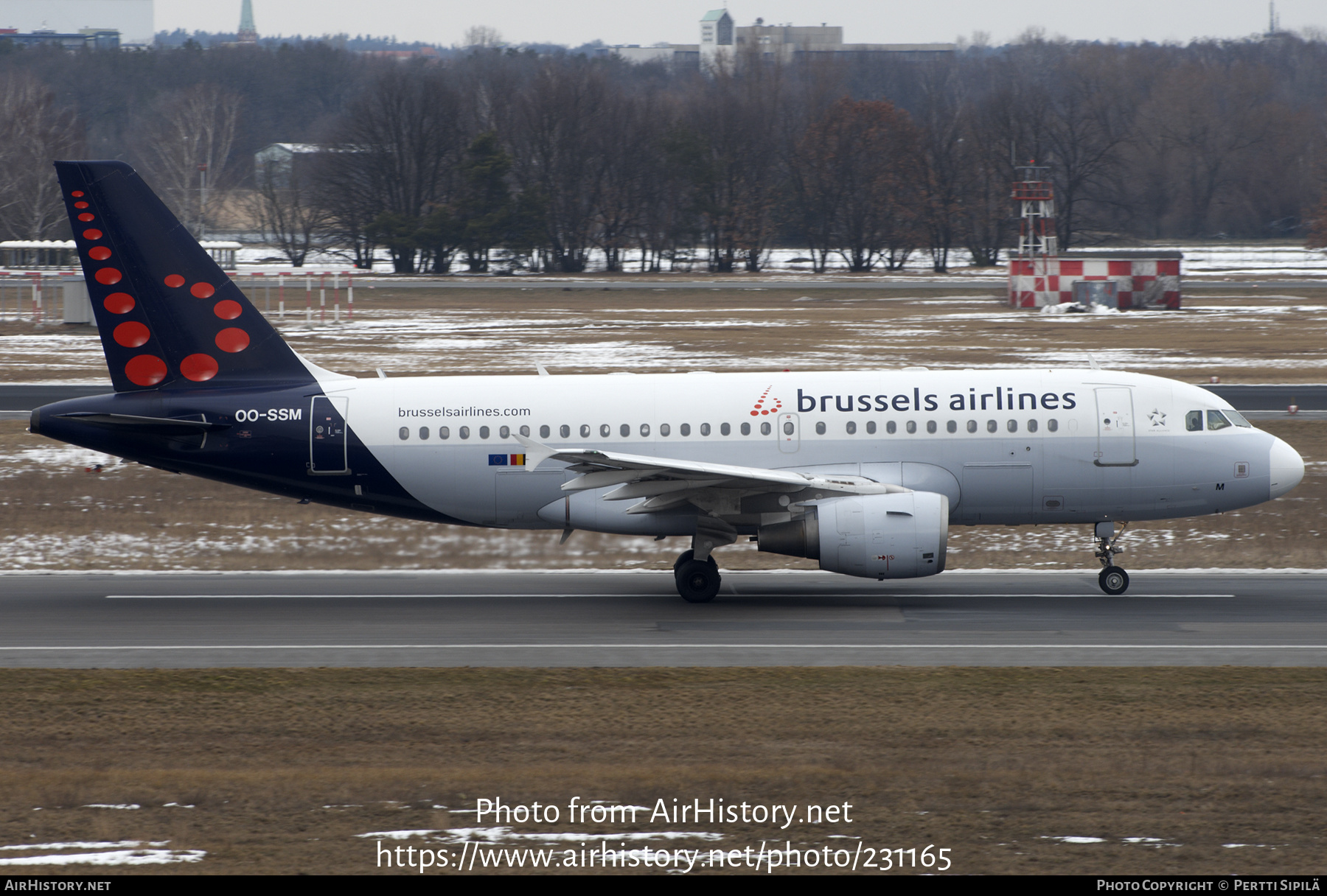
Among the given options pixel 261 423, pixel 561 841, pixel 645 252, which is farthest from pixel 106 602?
pixel 645 252

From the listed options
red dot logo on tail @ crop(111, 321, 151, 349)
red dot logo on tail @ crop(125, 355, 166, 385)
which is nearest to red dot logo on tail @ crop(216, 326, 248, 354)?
red dot logo on tail @ crop(125, 355, 166, 385)

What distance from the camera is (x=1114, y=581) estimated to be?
22.5m

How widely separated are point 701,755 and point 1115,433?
36.5ft

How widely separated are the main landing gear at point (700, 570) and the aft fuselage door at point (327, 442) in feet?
18.6

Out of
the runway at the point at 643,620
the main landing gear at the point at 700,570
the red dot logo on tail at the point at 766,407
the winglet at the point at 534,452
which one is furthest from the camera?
the red dot logo on tail at the point at 766,407

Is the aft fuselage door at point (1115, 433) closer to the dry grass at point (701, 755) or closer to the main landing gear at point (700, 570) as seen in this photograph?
the dry grass at point (701, 755)

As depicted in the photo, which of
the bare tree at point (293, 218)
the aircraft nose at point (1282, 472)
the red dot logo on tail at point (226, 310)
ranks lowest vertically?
the aircraft nose at point (1282, 472)

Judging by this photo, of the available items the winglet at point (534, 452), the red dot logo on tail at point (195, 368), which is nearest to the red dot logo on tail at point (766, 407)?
the winglet at point (534, 452)

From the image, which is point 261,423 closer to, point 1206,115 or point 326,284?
point 326,284

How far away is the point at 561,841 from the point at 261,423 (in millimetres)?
12724

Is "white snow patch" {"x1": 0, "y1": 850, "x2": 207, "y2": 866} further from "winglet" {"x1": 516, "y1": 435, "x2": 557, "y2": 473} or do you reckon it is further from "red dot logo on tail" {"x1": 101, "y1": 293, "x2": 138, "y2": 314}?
"red dot logo on tail" {"x1": 101, "y1": 293, "x2": 138, "y2": 314}

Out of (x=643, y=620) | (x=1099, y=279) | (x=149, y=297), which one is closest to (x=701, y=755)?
(x=643, y=620)

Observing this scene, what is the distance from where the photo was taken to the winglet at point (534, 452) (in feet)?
66.2

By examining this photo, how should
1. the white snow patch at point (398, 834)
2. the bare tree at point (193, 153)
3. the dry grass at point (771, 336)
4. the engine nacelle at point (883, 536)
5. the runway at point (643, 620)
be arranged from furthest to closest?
the bare tree at point (193, 153), the dry grass at point (771, 336), the engine nacelle at point (883, 536), the runway at point (643, 620), the white snow patch at point (398, 834)
